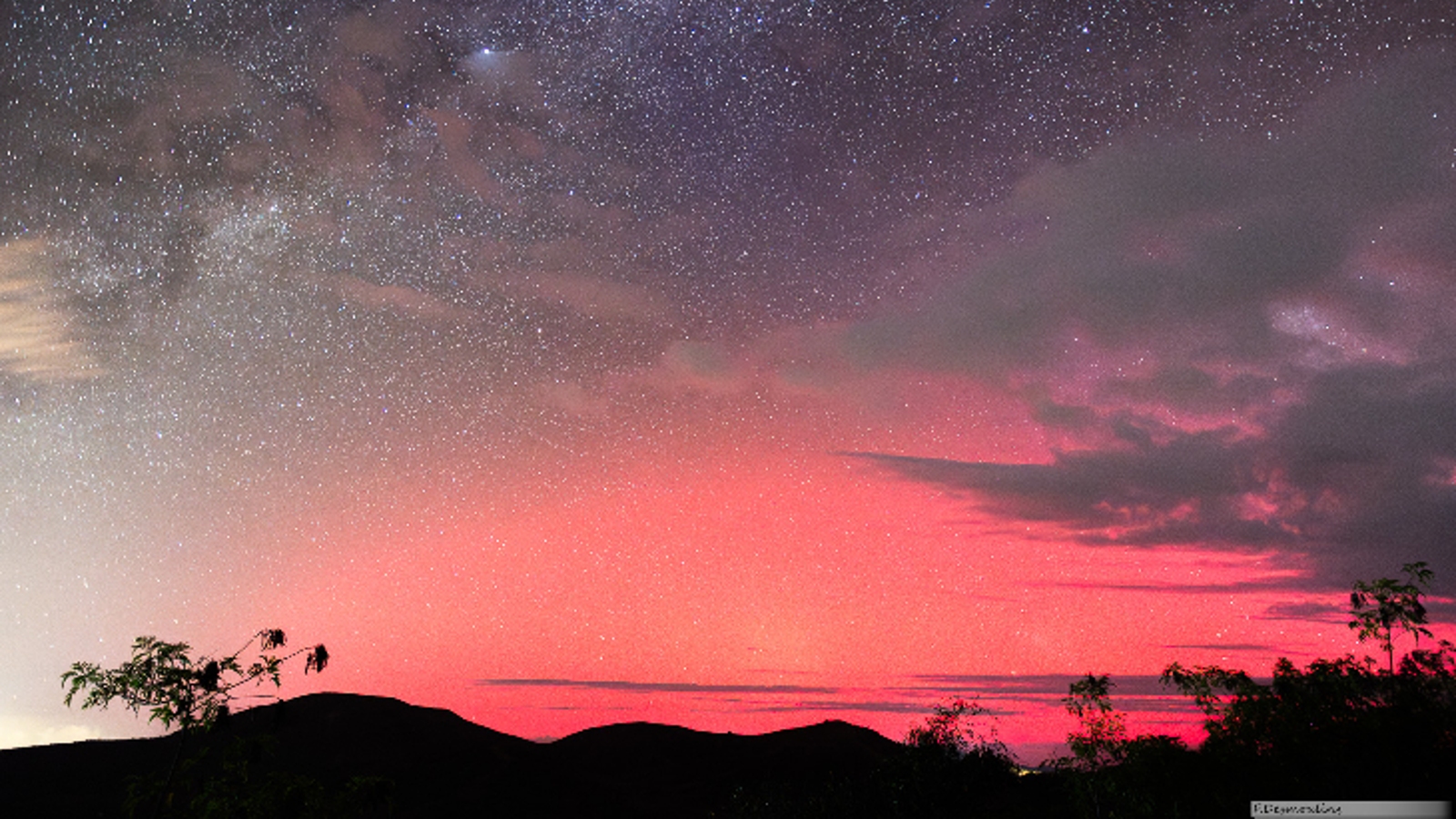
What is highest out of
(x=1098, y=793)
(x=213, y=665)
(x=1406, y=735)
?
(x=213, y=665)

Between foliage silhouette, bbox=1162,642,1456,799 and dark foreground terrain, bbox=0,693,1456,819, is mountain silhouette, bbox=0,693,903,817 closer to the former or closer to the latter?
dark foreground terrain, bbox=0,693,1456,819

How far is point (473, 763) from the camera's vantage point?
87312mm

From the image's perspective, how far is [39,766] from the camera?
282ft

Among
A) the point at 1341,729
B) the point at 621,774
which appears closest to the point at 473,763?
the point at 621,774

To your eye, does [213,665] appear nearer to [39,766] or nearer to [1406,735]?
[1406,735]

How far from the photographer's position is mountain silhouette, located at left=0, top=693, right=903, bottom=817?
76.6 m

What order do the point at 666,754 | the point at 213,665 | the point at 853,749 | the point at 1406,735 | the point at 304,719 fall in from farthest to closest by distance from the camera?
the point at 304,719 → the point at 666,754 → the point at 853,749 → the point at 213,665 → the point at 1406,735

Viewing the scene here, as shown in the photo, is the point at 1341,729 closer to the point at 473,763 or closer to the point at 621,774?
the point at 621,774

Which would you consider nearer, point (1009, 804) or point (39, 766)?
point (1009, 804)

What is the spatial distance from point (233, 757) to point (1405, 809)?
2295 centimetres

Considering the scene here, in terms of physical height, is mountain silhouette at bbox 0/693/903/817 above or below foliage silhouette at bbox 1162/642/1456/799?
below

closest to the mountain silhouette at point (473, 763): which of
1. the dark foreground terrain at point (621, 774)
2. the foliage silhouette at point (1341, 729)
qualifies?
the dark foreground terrain at point (621, 774)

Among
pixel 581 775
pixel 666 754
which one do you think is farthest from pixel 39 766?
pixel 666 754

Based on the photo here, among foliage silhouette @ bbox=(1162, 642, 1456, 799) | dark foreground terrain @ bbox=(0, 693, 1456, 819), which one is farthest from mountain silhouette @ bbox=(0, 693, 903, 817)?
foliage silhouette @ bbox=(1162, 642, 1456, 799)
